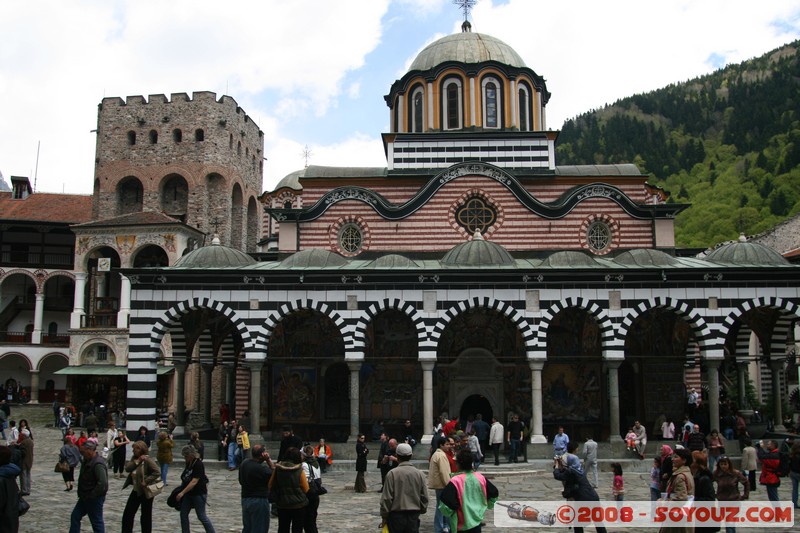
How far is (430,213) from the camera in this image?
2414 centimetres

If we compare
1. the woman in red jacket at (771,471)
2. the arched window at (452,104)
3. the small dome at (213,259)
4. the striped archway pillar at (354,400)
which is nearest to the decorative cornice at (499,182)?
the small dome at (213,259)

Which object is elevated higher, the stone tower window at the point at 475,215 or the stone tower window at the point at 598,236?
the stone tower window at the point at 475,215

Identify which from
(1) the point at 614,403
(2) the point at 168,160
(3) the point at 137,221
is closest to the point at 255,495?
(1) the point at 614,403

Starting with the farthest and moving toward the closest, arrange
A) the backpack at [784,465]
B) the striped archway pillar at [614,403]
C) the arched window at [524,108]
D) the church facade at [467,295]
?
the arched window at [524,108] < the church facade at [467,295] < the striped archway pillar at [614,403] < the backpack at [784,465]

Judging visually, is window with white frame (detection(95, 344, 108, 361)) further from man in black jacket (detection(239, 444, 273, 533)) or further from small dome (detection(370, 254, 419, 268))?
man in black jacket (detection(239, 444, 273, 533))

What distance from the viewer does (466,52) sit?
93.3 feet

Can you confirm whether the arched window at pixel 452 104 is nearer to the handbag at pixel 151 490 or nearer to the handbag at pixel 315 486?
the handbag at pixel 315 486

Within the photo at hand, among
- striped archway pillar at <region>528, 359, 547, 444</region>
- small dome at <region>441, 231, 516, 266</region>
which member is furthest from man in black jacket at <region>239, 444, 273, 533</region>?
small dome at <region>441, 231, 516, 266</region>

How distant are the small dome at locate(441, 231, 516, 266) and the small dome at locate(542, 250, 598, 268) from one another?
1086 millimetres

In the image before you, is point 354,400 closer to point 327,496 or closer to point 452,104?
point 327,496

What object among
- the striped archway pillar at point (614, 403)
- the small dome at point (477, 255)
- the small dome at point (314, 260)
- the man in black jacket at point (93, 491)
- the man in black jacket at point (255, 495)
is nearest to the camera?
the man in black jacket at point (255, 495)

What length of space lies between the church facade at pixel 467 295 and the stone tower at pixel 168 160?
55.7 ft

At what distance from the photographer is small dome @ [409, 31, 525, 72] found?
93.0 feet

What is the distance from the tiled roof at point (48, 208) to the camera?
42.3 metres
